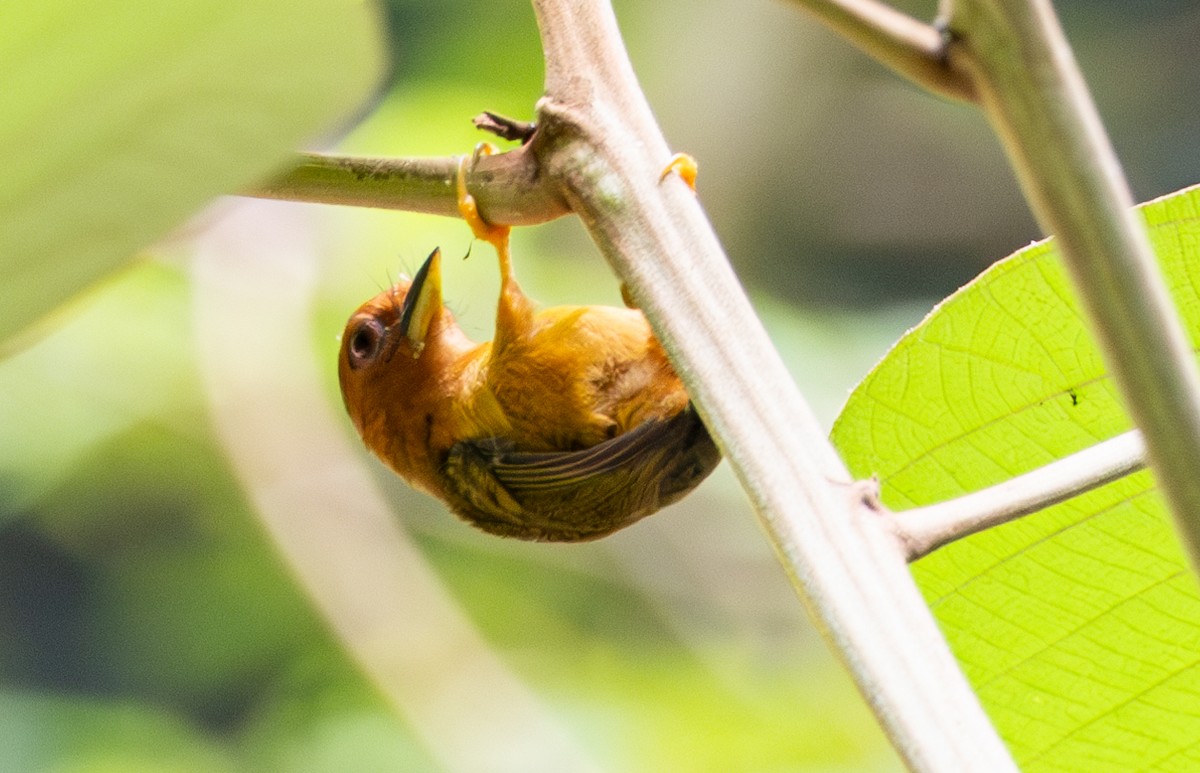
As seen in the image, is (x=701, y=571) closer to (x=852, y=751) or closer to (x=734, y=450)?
(x=852, y=751)

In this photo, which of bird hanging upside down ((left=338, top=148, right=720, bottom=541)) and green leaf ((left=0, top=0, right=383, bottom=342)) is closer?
green leaf ((left=0, top=0, right=383, bottom=342))

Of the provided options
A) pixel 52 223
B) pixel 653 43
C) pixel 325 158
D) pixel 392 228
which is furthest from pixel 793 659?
pixel 52 223

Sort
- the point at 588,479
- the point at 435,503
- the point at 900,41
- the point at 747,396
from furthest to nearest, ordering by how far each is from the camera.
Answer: the point at 435,503 < the point at 588,479 < the point at 747,396 < the point at 900,41

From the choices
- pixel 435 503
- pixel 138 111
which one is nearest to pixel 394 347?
pixel 138 111

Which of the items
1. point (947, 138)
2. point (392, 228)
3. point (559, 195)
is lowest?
point (947, 138)

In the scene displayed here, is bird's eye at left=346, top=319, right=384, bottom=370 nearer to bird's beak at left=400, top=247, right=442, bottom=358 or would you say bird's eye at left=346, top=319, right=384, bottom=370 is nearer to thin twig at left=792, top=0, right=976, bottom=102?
bird's beak at left=400, top=247, right=442, bottom=358

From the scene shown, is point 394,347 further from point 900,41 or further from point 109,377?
point 109,377

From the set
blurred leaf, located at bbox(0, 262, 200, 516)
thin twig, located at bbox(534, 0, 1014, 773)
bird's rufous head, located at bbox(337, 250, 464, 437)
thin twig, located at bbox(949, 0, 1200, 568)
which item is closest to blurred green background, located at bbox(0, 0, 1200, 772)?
blurred leaf, located at bbox(0, 262, 200, 516)
